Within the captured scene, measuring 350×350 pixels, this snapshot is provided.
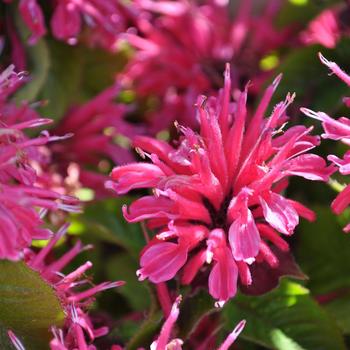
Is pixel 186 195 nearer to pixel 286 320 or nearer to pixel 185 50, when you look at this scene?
pixel 286 320

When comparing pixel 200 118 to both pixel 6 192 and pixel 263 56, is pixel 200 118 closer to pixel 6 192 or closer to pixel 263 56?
pixel 6 192

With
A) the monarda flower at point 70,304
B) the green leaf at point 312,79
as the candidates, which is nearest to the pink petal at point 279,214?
the monarda flower at point 70,304

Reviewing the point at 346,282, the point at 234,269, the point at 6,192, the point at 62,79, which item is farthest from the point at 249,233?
the point at 62,79

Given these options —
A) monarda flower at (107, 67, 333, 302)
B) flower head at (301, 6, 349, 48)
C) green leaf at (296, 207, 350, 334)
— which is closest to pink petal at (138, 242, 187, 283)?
monarda flower at (107, 67, 333, 302)

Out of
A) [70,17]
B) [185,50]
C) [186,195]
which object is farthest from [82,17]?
[186,195]

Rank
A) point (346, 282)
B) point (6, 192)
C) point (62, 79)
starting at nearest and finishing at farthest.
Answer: point (6, 192) → point (346, 282) → point (62, 79)

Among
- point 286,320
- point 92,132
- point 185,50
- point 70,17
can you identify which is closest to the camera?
point 286,320

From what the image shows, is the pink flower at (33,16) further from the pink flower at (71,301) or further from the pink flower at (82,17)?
the pink flower at (71,301)
